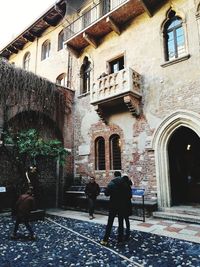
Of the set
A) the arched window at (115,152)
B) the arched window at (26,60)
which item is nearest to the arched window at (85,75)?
the arched window at (115,152)

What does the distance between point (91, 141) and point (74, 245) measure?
7.20 m

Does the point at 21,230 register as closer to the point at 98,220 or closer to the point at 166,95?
the point at 98,220

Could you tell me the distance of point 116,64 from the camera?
12.6m

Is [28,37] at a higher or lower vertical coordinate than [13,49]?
higher

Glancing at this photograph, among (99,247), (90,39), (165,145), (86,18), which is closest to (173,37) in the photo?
(90,39)

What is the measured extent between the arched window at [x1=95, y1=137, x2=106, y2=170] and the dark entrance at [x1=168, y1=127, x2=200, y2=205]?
348cm

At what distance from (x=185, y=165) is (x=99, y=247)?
7.36 meters

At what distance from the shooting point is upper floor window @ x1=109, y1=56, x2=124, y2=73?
12.4 m

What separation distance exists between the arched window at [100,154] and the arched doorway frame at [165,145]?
3178 millimetres

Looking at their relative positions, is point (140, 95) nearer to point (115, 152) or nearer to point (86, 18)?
point (115, 152)

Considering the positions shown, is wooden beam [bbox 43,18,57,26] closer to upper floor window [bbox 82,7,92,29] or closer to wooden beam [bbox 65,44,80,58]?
upper floor window [bbox 82,7,92,29]

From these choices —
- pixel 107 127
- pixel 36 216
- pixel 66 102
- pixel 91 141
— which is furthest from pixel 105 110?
pixel 36 216

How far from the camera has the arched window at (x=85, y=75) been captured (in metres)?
14.0

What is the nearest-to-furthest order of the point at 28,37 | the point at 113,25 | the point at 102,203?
the point at 102,203
the point at 113,25
the point at 28,37
